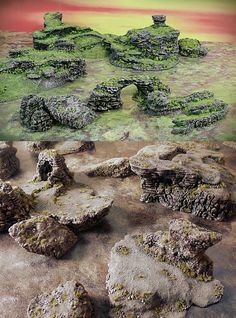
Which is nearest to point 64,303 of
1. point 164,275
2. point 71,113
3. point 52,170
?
point 164,275

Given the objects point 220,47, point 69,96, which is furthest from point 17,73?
point 220,47

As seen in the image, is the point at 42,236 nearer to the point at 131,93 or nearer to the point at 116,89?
the point at 116,89

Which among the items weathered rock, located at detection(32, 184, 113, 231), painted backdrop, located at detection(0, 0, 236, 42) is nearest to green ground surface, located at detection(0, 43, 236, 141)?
painted backdrop, located at detection(0, 0, 236, 42)

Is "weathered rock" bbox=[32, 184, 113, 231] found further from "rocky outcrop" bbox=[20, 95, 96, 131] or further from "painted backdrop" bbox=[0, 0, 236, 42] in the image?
"painted backdrop" bbox=[0, 0, 236, 42]

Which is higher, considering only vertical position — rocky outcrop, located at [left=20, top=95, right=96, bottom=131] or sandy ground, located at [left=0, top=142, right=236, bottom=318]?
sandy ground, located at [left=0, top=142, right=236, bottom=318]

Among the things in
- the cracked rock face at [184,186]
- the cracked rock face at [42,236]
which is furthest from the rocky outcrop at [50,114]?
the cracked rock face at [42,236]

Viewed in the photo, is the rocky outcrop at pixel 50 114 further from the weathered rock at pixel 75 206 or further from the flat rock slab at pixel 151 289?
the flat rock slab at pixel 151 289

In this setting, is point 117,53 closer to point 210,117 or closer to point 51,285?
point 210,117
